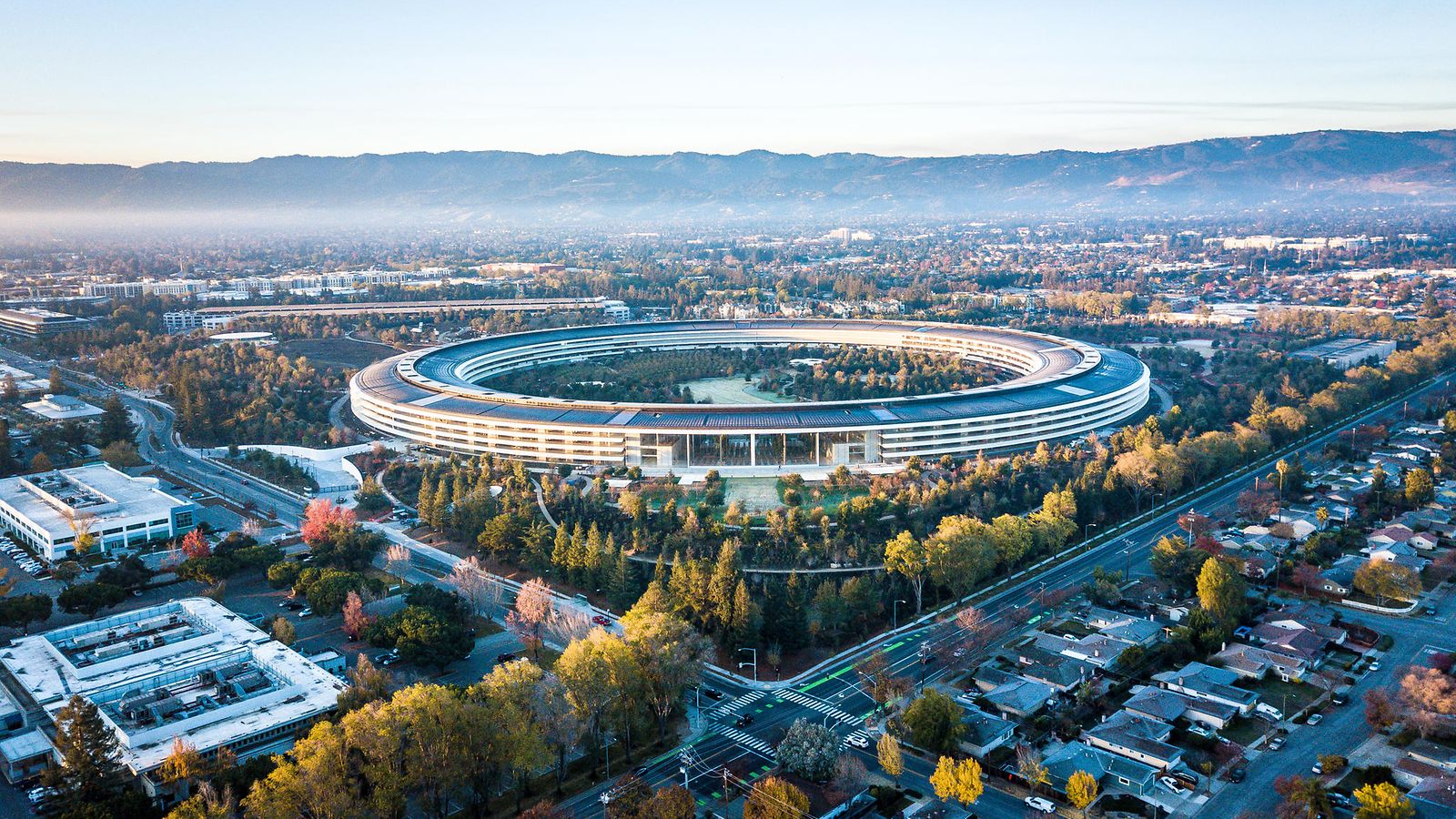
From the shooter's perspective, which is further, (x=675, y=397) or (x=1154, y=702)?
(x=675, y=397)

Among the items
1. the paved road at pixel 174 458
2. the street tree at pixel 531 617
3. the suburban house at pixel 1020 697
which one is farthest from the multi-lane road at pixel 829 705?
the paved road at pixel 174 458

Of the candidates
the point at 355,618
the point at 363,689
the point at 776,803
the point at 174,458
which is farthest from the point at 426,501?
the point at 776,803

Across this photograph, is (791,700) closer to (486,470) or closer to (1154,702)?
(1154,702)

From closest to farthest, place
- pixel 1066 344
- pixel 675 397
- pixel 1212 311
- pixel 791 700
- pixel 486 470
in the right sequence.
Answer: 1. pixel 791 700
2. pixel 486 470
3. pixel 675 397
4. pixel 1066 344
5. pixel 1212 311

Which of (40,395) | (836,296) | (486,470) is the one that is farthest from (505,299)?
(486,470)

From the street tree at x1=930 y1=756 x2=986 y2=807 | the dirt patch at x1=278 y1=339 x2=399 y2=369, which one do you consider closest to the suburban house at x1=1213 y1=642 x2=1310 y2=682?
the street tree at x1=930 y1=756 x2=986 y2=807

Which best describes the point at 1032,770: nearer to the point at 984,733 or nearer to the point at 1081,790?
the point at 1081,790
